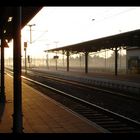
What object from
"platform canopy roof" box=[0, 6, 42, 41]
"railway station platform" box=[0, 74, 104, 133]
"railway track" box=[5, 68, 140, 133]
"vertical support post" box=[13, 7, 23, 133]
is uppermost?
"platform canopy roof" box=[0, 6, 42, 41]

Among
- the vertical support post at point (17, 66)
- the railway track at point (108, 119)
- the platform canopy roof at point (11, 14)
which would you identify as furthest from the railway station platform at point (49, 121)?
the platform canopy roof at point (11, 14)

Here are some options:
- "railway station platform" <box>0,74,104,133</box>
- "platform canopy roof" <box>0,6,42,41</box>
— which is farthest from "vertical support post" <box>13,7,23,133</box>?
"railway station platform" <box>0,74,104,133</box>

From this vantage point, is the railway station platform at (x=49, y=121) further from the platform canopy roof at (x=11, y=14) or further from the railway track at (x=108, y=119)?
the platform canopy roof at (x=11, y=14)

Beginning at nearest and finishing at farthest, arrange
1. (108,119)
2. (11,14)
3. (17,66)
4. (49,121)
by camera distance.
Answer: (17,66) → (49,121) → (11,14) → (108,119)

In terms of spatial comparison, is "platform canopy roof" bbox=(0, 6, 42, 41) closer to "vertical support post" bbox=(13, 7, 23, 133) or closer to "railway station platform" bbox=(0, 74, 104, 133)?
"vertical support post" bbox=(13, 7, 23, 133)

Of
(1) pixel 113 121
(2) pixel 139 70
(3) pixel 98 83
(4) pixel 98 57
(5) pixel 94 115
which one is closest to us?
(1) pixel 113 121

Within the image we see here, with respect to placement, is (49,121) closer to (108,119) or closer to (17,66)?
(108,119)

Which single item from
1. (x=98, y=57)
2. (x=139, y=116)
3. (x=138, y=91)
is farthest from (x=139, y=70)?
(x=98, y=57)

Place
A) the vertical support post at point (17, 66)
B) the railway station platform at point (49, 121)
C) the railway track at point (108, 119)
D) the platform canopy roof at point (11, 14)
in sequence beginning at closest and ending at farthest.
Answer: the vertical support post at point (17, 66)
the railway station platform at point (49, 121)
the platform canopy roof at point (11, 14)
the railway track at point (108, 119)

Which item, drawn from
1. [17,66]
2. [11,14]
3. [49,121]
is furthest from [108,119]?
[17,66]

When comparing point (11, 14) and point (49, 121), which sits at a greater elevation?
point (11, 14)
